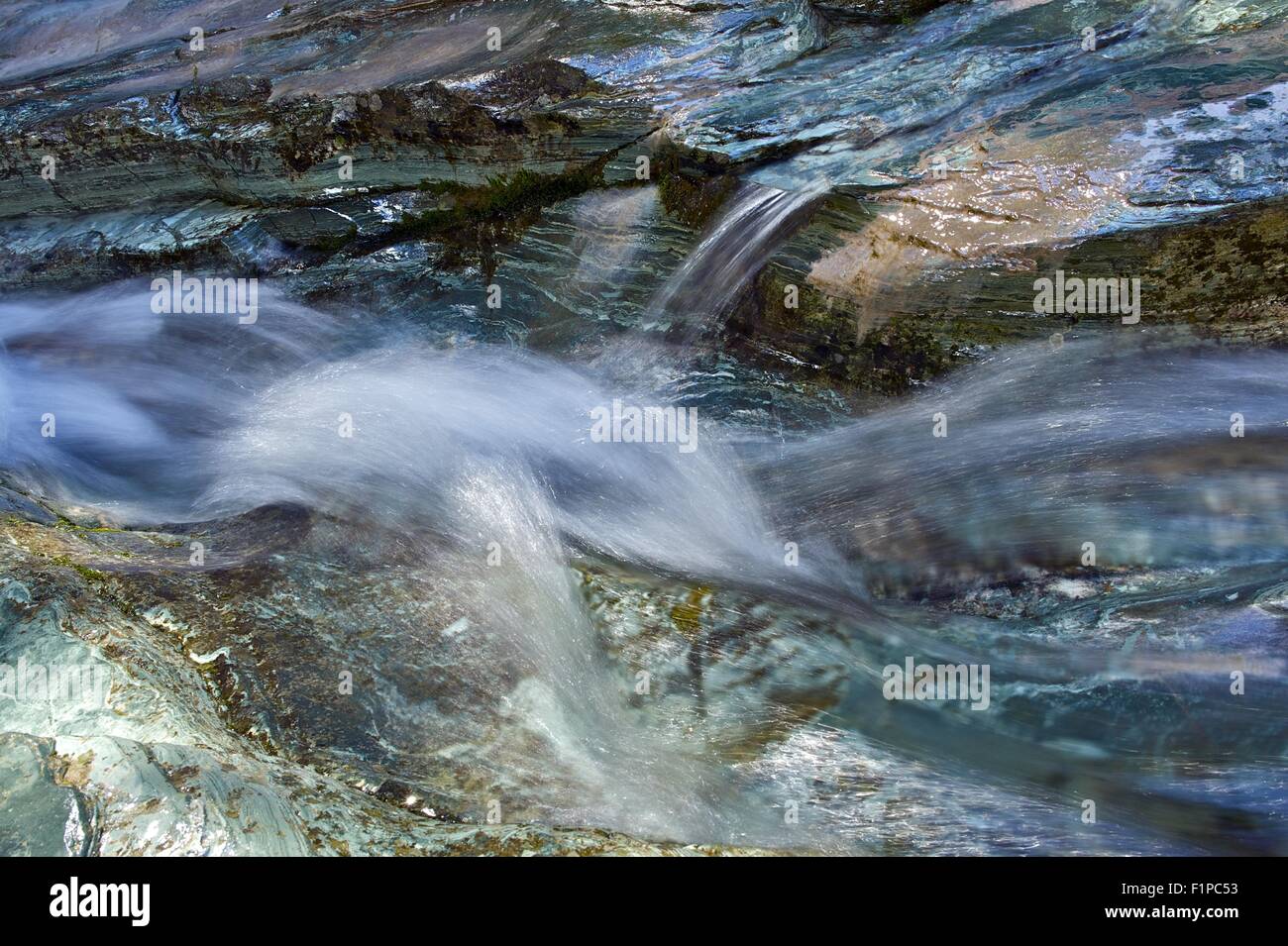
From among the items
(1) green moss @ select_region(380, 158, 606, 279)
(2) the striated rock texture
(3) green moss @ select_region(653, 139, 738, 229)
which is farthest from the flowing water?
(2) the striated rock texture

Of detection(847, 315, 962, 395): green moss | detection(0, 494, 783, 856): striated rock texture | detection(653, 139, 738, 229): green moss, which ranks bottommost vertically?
detection(0, 494, 783, 856): striated rock texture

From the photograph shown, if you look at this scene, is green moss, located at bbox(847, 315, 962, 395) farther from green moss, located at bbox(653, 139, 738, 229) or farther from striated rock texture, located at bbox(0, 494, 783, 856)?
striated rock texture, located at bbox(0, 494, 783, 856)

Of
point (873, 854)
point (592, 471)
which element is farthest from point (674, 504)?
point (873, 854)

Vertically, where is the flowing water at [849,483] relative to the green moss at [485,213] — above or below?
below

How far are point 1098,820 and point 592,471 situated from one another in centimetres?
341

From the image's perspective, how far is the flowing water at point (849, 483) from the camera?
4.70 metres

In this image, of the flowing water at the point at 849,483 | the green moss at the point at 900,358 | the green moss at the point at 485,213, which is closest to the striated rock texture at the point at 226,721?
the flowing water at the point at 849,483

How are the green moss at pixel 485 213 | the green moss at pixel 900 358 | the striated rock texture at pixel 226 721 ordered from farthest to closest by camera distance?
the green moss at pixel 485 213 → the green moss at pixel 900 358 → the striated rock texture at pixel 226 721

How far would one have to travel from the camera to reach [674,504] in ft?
19.4

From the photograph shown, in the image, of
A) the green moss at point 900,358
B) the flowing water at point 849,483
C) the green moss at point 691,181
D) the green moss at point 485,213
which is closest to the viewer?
the flowing water at point 849,483

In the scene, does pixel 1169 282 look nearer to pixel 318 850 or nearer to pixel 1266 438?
pixel 1266 438

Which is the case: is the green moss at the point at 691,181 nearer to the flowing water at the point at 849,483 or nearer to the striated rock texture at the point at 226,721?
the flowing water at the point at 849,483

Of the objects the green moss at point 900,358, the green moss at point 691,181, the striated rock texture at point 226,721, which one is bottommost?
the striated rock texture at point 226,721

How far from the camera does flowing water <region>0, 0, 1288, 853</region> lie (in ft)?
15.4
